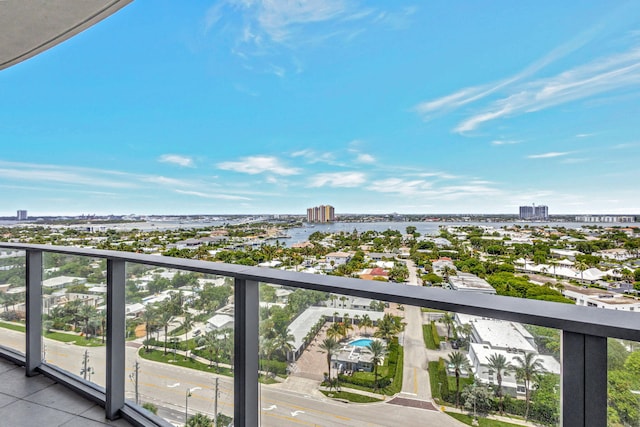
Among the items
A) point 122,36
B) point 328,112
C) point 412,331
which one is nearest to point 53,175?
point 122,36

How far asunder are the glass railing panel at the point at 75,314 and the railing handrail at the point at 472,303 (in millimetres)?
1193

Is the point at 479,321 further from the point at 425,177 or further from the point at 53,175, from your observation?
the point at 53,175

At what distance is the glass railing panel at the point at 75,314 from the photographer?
2.19 m

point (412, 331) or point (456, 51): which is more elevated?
point (456, 51)

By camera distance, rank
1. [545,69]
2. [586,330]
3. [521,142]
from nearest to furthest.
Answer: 1. [586,330]
2. [545,69]
3. [521,142]

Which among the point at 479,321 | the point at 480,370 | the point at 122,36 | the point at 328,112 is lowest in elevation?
the point at 480,370

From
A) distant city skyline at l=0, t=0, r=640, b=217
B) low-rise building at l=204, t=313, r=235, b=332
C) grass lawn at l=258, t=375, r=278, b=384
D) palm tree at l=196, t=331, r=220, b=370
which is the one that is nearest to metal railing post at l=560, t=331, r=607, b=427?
grass lawn at l=258, t=375, r=278, b=384

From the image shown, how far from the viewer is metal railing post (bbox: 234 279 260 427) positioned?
150 cm

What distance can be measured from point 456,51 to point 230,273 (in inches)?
256

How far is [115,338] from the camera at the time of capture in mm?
2078

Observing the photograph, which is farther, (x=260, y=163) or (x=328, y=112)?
(x=260, y=163)

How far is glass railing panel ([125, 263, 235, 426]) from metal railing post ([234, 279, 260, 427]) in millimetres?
56

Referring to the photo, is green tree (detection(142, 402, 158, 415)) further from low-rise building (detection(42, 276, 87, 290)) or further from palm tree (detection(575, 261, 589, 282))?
palm tree (detection(575, 261, 589, 282))

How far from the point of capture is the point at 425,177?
25.8 ft
